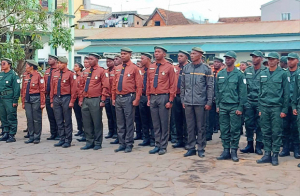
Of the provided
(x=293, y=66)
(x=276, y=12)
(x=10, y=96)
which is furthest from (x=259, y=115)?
(x=276, y=12)

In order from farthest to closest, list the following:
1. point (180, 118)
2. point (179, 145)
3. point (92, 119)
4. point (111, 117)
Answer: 1. point (111, 117)
2. point (180, 118)
3. point (179, 145)
4. point (92, 119)

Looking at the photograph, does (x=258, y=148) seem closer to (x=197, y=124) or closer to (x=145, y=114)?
(x=197, y=124)

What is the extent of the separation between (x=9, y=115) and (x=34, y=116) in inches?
29.7

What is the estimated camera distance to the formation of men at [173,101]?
309 inches

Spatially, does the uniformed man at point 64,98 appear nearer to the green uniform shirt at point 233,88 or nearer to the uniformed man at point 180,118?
the uniformed man at point 180,118

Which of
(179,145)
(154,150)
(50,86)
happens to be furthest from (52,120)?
(179,145)

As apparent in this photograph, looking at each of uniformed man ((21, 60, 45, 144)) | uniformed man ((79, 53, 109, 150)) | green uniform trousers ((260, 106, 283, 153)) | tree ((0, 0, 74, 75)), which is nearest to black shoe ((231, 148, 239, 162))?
green uniform trousers ((260, 106, 283, 153))

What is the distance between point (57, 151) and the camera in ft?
29.8

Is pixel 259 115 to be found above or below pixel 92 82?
below

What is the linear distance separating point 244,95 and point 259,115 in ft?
1.64

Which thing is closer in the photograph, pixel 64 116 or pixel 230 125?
pixel 230 125

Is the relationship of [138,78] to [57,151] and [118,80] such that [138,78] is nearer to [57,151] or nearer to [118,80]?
[118,80]

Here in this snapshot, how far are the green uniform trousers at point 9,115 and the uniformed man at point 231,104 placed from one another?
202 inches

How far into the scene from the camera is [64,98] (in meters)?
9.65
